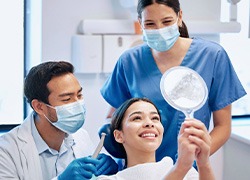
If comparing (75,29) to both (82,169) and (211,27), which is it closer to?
(211,27)

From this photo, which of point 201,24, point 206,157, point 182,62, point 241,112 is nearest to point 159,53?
point 182,62

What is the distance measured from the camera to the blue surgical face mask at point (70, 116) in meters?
1.86

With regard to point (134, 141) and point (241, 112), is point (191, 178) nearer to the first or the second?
point (134, 141)

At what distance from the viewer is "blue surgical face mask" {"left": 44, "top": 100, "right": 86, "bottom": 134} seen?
1.86 m

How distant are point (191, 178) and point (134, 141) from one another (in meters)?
0.24

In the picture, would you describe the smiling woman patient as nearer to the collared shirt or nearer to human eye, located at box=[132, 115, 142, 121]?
human eye, located at box=[132, 115, 142, 121]

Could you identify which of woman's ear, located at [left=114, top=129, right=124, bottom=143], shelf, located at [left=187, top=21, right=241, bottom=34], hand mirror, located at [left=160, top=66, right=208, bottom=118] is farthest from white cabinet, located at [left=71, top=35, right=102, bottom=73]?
hand mirror, located at [left=160, top=66, right=208, bottom=118]

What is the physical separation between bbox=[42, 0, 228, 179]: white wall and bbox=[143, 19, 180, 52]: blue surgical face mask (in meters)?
0.82

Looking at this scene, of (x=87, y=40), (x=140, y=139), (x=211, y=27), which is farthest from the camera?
(x=211, y=27)

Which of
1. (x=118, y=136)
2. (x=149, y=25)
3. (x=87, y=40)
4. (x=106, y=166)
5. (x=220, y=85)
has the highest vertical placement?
(x=149, y=25)

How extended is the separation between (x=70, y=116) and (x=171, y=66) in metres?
0.46

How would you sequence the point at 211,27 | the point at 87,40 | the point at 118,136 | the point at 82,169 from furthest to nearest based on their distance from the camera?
1. the point at 211,27
2. the point at 87,40
3. the point at 118,136
4. the point at 82,169

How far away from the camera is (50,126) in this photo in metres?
1.90

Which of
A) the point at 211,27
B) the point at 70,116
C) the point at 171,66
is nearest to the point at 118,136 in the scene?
the point at 70,116
